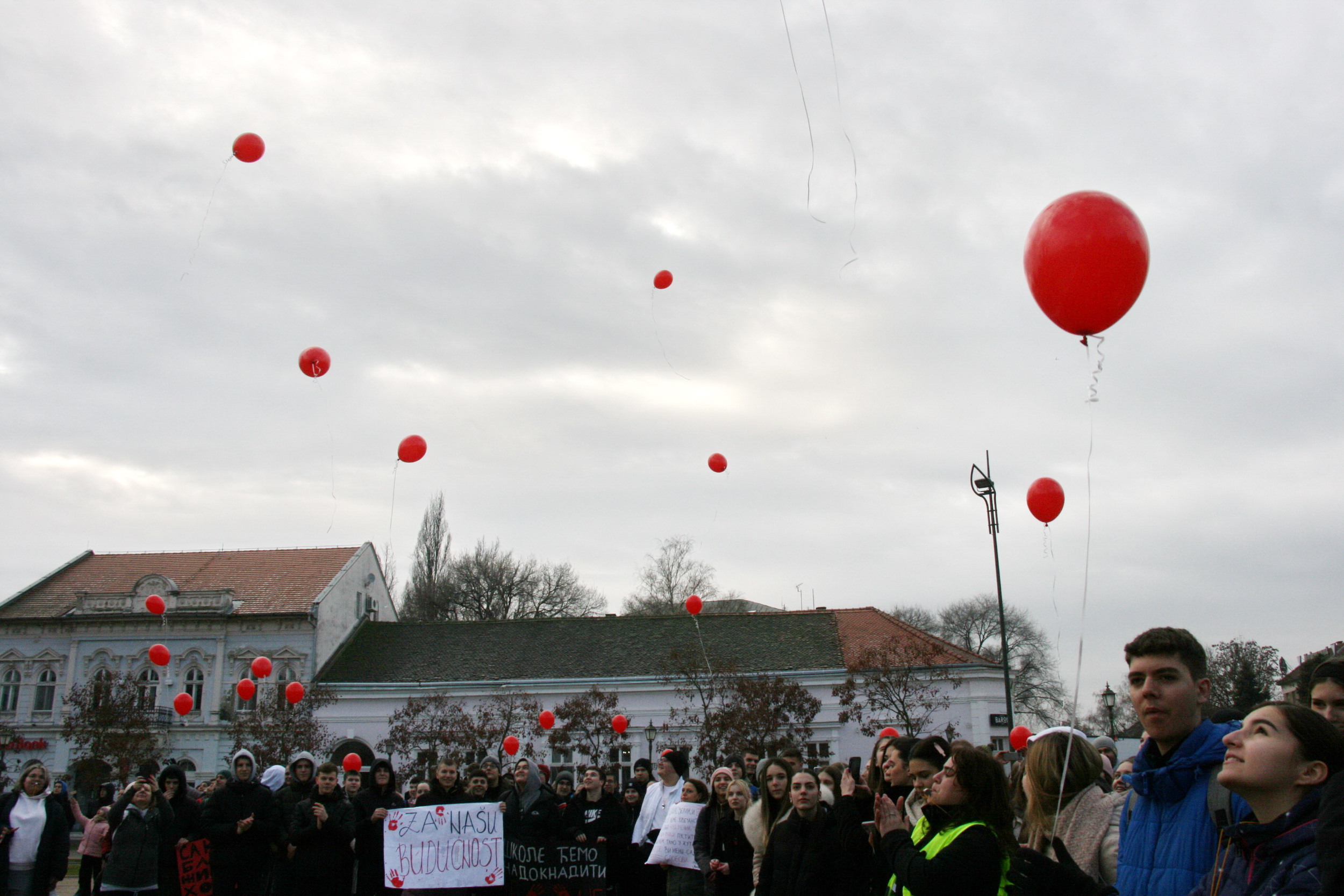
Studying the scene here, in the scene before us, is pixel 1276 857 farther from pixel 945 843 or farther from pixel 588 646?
pixel 588 646

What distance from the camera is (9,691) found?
42812mm

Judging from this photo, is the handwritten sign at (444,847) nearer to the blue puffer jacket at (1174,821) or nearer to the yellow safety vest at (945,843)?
the yellow safety vest at (945,843)

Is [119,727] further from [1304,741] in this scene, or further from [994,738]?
[1304,741]

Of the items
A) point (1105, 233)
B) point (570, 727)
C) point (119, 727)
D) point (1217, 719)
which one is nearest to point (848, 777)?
point (1217, 719)

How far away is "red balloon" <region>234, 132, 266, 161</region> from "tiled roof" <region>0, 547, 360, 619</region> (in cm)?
3425

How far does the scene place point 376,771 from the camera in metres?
10.4

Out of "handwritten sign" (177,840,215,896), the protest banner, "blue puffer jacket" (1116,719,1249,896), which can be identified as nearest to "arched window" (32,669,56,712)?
"handwritten sign" (177,840,215,896)

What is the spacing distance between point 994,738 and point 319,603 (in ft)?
93.4

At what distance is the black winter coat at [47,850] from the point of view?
9.45 metres

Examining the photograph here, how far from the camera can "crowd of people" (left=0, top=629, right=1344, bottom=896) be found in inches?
114

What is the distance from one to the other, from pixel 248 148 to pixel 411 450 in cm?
508

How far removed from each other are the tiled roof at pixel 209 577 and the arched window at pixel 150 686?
157 inches

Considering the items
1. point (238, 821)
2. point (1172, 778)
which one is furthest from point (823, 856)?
point (238, 821)

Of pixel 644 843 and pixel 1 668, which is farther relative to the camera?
pixel 1 668
